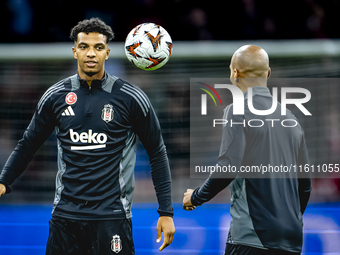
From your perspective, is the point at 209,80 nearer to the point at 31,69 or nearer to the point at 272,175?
the point at 31,69

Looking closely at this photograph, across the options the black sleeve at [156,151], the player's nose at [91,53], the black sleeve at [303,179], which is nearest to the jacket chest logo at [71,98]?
the player's nose at [91,53]

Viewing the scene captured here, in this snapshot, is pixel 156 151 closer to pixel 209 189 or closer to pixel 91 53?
pixel 209 189

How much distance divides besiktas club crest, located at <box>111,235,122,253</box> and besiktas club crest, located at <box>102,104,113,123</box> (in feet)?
2.10

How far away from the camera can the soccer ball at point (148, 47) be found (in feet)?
9.37

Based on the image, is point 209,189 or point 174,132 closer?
point 209,189

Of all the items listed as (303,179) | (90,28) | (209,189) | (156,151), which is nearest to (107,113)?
(156,151)

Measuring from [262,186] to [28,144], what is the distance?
1.37m

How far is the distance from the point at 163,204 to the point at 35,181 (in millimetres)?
2591

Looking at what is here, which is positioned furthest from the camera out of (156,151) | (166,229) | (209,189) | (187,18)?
(187,18)

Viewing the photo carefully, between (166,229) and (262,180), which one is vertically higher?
(262,180)

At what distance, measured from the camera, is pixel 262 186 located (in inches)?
80.1

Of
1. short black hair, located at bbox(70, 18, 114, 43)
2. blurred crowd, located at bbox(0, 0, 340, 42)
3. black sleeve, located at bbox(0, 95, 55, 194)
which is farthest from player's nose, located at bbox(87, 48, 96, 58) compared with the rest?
blurred crowd, located at bbox(0, 0, 340, 42)

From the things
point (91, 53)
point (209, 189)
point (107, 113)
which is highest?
point (91, 53)

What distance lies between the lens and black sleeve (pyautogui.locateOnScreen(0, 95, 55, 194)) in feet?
7.91
